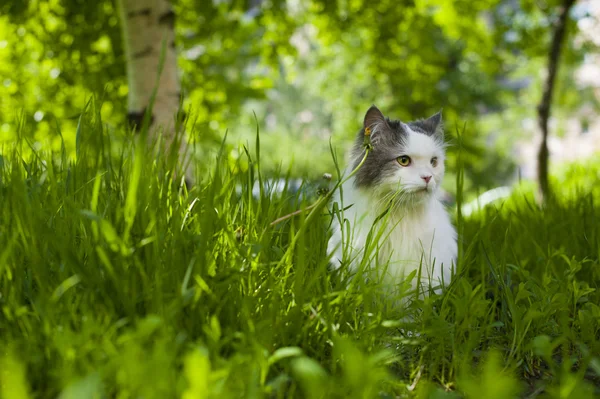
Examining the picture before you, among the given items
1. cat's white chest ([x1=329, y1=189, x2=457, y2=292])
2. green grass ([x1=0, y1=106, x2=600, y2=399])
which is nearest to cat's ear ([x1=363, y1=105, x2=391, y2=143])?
cat's white chest ([x1=329, y1=189, x2=457, y2=292])

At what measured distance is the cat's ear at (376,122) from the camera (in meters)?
2.37

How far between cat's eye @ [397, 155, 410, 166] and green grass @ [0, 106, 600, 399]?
2.06 ft

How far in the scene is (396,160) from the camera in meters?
2.36

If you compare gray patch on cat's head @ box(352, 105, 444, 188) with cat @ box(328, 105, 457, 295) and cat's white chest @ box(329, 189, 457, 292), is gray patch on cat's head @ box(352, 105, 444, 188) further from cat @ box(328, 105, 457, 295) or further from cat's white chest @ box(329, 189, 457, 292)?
cat's white chest @ box(329, 189, 457, 292)

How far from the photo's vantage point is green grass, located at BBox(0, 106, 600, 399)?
114 centimetres

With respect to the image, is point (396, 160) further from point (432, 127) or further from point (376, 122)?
point (432, 127)

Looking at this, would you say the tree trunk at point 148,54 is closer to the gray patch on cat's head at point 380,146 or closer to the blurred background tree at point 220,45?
the blurred background tree at point 220,45

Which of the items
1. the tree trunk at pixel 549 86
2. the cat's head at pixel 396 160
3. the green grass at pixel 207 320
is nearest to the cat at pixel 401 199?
the cat's head at pixel 396 160

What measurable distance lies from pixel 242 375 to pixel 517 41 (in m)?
6.58

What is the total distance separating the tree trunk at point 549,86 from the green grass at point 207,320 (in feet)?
14.1

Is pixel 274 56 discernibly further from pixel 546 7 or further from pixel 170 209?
pixel 170 209

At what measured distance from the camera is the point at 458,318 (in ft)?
5.37

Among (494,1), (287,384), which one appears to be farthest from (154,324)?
(494,1)

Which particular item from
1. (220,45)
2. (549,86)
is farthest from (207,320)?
(220,45)
